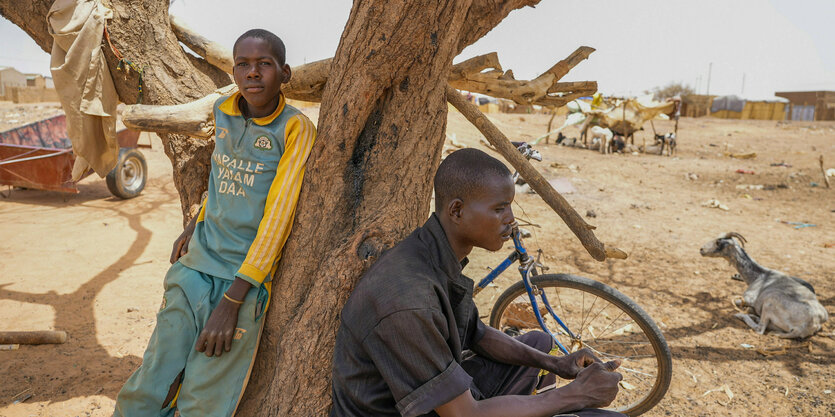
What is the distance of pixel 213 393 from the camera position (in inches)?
79.4

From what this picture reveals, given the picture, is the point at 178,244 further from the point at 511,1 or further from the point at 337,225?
the point at 511,1

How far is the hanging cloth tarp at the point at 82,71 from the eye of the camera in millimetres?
2701

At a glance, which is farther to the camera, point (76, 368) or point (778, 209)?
point (778, 209)

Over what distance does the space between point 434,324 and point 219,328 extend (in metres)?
0.98

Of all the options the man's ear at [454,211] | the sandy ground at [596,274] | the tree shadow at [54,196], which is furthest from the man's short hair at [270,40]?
the tree shadow at [54,196]

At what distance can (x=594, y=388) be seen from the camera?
1.77 m

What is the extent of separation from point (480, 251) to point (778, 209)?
6788 mm

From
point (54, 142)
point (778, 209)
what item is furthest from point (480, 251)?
point (54, 142)

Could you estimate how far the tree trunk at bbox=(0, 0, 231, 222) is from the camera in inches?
113

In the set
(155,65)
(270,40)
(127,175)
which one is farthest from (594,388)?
(127,175)

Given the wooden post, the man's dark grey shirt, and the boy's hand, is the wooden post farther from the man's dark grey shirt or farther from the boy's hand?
the man's dark grey shirt

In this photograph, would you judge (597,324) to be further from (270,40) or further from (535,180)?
(270,40)

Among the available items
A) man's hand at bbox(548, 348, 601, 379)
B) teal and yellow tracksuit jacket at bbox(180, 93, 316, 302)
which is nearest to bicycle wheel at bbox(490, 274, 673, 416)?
man's hand at bbox(548, 348, 601, 379)

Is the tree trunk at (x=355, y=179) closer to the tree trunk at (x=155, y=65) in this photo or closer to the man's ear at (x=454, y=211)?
the man's ear at (x=454, y=211)
